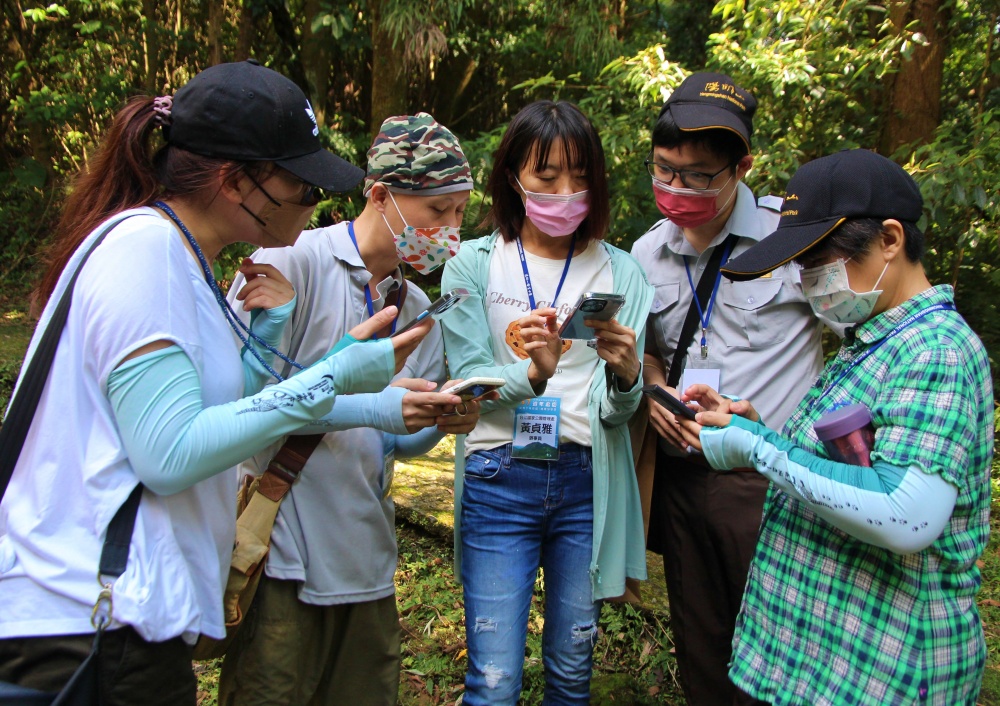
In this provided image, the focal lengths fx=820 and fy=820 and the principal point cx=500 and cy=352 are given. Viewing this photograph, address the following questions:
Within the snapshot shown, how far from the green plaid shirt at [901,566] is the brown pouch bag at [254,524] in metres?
1.36

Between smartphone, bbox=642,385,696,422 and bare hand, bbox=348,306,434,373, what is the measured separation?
2.26ft

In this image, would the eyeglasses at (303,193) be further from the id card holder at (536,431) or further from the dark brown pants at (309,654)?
the dark brown pants at (309,654)

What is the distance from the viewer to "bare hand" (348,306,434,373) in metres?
2.12

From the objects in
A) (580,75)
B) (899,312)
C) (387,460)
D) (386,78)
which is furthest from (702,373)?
(386,78)

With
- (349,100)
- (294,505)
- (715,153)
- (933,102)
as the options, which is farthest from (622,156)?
(349,100)

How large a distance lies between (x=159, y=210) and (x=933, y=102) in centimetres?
571

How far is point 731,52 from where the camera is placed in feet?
16.8

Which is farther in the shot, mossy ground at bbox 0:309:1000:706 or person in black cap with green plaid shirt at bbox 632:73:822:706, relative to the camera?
mossy ground at bbox 0:309:1000:706

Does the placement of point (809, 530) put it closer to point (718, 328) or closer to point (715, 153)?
point (718, 328)

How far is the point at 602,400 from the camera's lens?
2.59 meters

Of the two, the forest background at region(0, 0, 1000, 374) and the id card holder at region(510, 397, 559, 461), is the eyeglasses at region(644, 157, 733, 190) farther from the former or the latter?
the forest background at region(0, 0, 1000, 374)

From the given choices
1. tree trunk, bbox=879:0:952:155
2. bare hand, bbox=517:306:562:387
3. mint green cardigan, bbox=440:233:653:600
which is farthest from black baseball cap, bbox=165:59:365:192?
tree trunk, bbox=879:0:952:155

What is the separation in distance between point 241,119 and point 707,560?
2026mm

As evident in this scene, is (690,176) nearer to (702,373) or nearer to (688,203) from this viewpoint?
(688,203)
